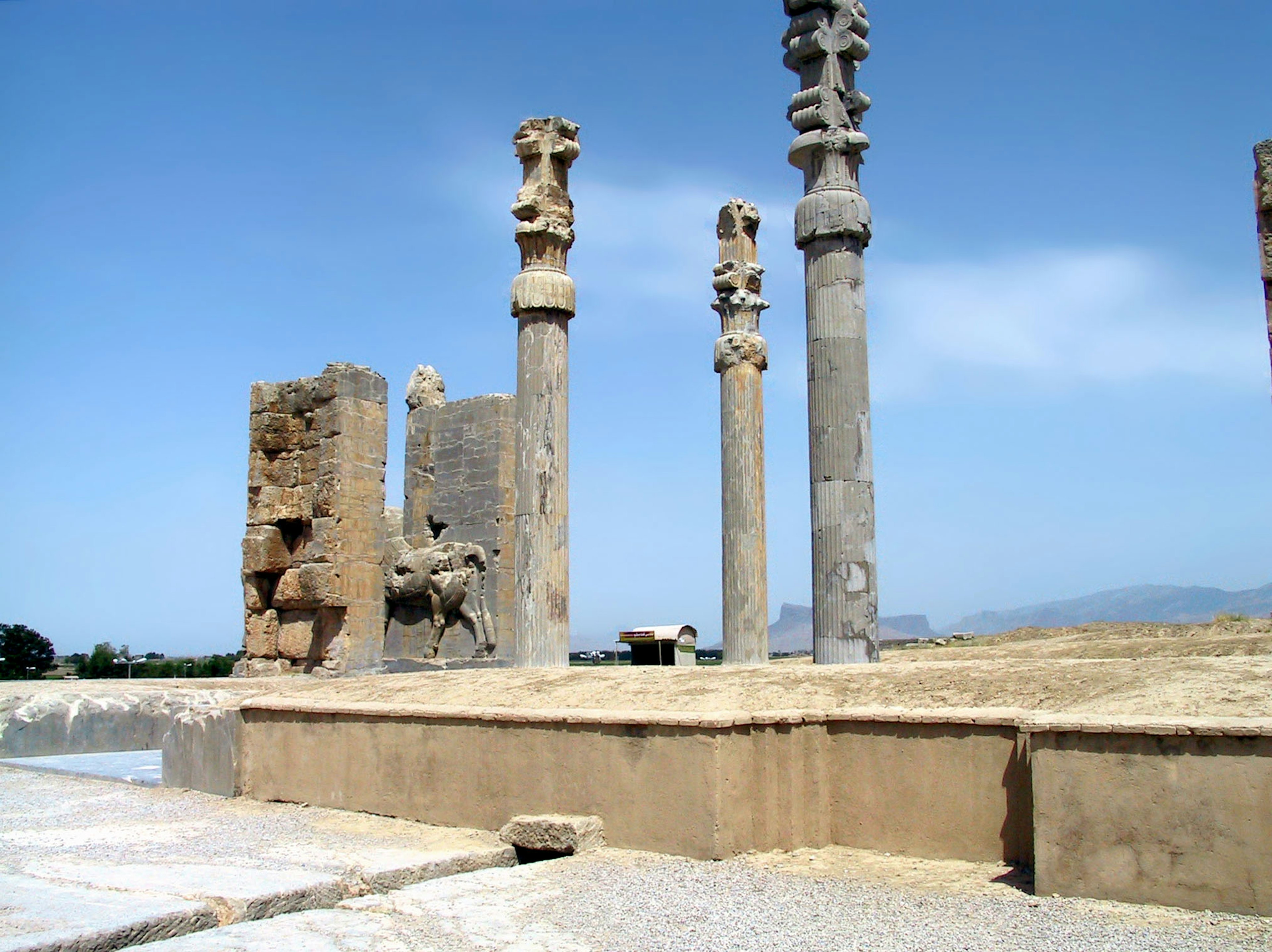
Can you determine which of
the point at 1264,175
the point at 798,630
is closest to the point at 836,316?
the point at 1264,175

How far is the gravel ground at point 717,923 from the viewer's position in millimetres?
4441

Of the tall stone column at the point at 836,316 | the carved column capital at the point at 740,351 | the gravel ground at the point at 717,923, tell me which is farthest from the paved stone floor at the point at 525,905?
the carved column capital at the point at 740,351

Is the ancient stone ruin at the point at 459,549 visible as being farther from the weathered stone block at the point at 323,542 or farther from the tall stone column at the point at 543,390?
the tall stone column at the point at 543,390

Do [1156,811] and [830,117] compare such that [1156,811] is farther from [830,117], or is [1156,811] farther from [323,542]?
[323,542]

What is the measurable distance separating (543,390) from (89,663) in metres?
13.8

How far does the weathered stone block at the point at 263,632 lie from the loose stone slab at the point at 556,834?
8.50 metres

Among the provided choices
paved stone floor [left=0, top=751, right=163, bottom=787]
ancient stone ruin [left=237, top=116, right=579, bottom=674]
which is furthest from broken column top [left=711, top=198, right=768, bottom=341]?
paved stone floor [left=0, top=751, right=163, bottom=787]

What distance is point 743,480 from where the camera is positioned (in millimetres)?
14797

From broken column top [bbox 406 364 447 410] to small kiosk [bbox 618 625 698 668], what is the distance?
6.98m

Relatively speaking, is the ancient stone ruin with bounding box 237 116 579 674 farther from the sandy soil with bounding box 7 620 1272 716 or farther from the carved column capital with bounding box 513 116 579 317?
the sandy soil with bounding box 7 620 1272 716

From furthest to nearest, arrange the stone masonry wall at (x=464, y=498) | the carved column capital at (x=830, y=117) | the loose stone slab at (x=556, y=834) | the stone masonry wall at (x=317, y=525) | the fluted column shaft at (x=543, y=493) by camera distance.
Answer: the stone masonry wall at (x=464, y=498), the stone masonry wall at (x=317, y=525), the fluted column shaft at (x=543, y=493), the carved column capital at (x=830, y=117), the loose stone slab at (x=556, y=834)

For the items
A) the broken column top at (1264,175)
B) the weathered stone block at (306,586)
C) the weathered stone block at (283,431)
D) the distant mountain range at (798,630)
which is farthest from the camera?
the distant mountain range at (798,630)

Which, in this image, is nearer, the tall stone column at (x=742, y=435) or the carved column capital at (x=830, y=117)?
the carved column capital at (x=830, y=117)

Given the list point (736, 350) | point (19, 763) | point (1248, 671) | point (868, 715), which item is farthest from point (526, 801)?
point (736, 350)
